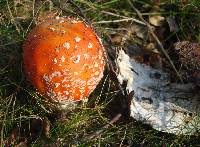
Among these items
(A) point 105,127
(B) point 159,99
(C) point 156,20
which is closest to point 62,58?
(A) point 105,127

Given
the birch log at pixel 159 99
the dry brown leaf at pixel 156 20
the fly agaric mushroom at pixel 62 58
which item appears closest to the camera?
the fly agaric mushroom at pixel 62 58

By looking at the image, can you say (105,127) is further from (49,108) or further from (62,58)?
(62,58)

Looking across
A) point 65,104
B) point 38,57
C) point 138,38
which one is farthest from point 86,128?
point 138,38

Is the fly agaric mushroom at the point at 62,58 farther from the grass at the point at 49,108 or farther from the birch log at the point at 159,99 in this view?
the birch log at the point at 159,99

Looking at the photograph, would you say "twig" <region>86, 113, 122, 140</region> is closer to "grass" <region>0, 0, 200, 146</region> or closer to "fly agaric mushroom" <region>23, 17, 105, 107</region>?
"grass" <region>0, 0, 200, 146</region>

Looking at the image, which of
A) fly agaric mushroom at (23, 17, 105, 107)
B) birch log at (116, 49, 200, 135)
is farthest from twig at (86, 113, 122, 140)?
fly agaric mushroom at (23, 17, 105, 107)

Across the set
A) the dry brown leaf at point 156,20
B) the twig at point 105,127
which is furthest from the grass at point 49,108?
the dry brown leaf at point 156,20

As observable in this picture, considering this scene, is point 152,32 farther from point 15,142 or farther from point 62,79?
point 15,142
